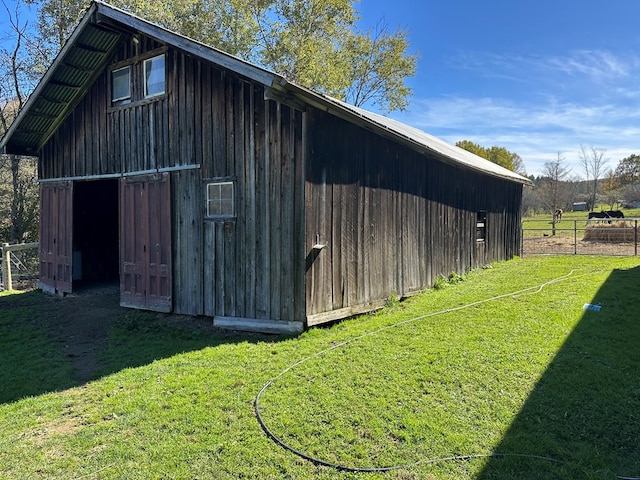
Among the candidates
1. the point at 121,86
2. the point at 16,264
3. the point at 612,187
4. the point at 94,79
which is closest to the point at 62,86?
the point at 94,79

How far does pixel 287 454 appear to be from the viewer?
Result: 319cm

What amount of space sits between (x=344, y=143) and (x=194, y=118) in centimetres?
259

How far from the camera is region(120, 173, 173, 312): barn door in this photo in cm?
757

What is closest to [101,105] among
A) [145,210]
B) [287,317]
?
[145,210]

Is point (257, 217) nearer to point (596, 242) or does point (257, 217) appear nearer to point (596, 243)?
point (596, 243)

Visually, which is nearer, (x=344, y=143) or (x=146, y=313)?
(x=344, y=143)

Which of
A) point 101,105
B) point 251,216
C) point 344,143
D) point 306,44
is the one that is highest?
point 306,44

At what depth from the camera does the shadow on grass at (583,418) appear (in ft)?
9.62

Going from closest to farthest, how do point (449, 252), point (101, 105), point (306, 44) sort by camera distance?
point (101, 105), point (449, 252), point (306, 44)

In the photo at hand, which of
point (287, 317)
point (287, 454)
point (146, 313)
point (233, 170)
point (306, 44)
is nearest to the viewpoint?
point (287, 454)

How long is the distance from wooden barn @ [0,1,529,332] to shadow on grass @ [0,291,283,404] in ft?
1.34

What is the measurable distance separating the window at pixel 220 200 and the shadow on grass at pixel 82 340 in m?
1.86

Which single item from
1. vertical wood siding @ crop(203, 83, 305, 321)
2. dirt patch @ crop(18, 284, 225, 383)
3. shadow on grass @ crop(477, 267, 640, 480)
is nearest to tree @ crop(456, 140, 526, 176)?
vertical wood siding @ crop(203, 83, 305, 321)

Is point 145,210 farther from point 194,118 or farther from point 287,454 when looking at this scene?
point 287,454
